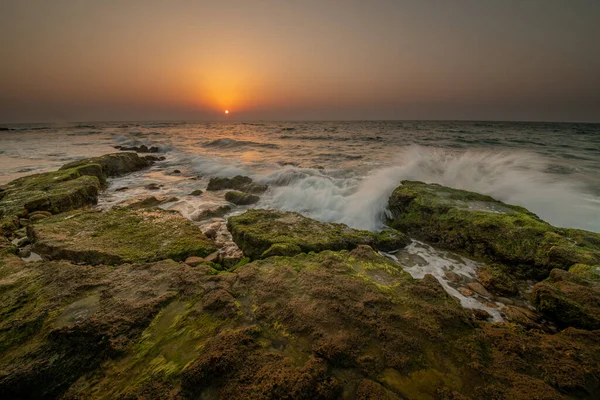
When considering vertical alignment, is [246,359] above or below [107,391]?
above

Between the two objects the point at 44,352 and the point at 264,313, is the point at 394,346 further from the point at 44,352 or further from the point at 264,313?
the point at 44,352

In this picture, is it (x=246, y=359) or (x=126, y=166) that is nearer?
(x=246, y=359)

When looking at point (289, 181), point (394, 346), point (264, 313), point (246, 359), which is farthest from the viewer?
point (289, 181)

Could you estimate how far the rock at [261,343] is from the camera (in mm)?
1728

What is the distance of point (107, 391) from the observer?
1715mm

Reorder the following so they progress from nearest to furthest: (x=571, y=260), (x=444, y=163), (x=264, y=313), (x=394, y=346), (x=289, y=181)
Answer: (x=394, y=346) < (x=264, y=313) < (x=571, y=260) < (x=289, y=181) < (x=444, y=163)

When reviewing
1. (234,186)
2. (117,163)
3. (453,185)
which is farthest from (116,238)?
(453,185)

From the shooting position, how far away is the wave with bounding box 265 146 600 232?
23.4ft

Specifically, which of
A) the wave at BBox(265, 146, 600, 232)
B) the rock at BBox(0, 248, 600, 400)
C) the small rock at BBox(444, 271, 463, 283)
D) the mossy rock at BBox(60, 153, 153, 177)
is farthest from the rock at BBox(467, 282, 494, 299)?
the mossy rock at BBox(60, 153, 153, 177)

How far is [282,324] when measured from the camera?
2217mm

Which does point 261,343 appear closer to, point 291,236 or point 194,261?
point 194,261

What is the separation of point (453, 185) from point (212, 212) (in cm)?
970

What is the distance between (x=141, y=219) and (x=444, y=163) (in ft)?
43.6

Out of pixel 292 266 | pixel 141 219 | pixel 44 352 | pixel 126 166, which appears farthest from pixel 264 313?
pixel 126 166
